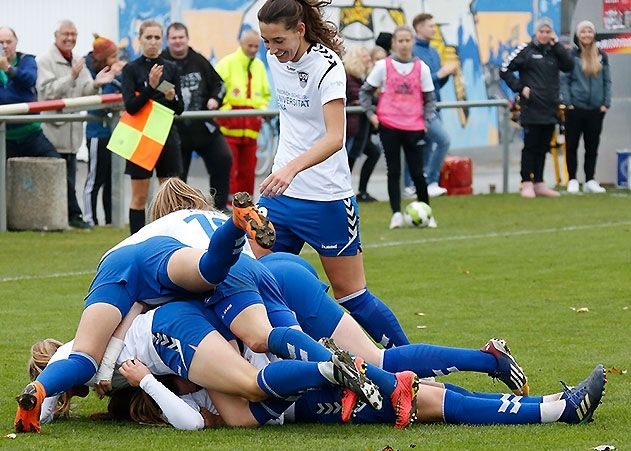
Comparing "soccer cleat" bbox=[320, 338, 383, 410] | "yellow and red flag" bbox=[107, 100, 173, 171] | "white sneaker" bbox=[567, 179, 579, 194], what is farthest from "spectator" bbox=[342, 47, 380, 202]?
"soccer cleat" bbox=[320, 338, 383, 410]

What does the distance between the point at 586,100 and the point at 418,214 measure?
5645 mm

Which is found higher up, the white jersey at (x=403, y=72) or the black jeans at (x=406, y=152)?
the white jersey at (x=403, y=72)

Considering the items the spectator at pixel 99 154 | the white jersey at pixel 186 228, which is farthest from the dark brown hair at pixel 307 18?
the spectator at pixel 99 154

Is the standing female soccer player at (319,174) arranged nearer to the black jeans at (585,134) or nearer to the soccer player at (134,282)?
the soccer player at (134,282)

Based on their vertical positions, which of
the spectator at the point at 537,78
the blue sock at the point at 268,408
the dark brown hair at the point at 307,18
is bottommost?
the spectator at the point at 537,78

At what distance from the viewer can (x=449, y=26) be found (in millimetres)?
30875

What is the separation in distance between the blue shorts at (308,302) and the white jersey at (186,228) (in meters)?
0.20

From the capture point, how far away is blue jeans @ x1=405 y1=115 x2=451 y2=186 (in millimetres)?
19844

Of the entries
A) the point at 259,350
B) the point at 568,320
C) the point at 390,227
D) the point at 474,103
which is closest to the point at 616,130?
the point at 474,103

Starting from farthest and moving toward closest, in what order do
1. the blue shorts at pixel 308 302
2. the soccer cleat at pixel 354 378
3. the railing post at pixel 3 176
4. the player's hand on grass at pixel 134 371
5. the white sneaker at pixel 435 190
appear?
the white sneaker at pixel 435 190 < the railing post at pixel 3 176 < the blue shorts at pixel 308 302 < the player's hand on grass at pixel 134 371 < the soccer cleat at pixel 354 378

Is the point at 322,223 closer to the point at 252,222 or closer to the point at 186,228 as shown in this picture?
the point at 186,228

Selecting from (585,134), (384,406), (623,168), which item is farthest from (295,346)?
(623,168)

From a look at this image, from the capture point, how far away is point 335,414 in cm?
663

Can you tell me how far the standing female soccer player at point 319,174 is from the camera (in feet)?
25.0
